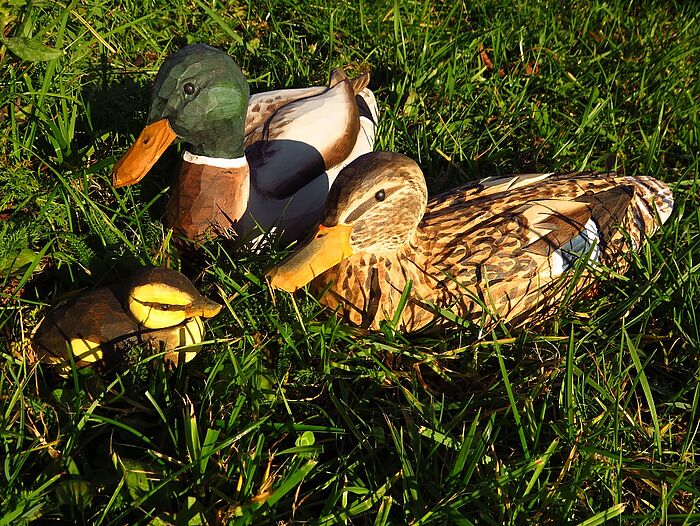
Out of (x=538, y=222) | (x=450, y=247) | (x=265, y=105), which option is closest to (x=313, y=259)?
(x=450, y=247)

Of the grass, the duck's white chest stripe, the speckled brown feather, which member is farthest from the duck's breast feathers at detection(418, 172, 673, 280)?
the duck's white chest stripe

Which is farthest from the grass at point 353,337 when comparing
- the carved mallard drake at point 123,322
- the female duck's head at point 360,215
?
the female duck's head at point 360,215

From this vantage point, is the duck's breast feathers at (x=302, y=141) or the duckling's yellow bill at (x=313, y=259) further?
the duck's breast feathers at (x=302, y=141)

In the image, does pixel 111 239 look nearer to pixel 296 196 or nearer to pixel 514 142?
pixel 296 196

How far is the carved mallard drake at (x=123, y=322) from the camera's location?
2312mm

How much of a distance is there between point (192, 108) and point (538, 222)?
1320 mm

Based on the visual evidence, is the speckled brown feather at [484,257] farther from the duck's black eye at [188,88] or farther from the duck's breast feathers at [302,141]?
the duck's black eye at [188,88]

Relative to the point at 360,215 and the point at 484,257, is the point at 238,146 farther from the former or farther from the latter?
the point at 484,257

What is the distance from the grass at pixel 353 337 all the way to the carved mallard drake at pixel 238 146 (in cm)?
16

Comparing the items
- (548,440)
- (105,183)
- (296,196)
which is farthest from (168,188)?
(548,440)

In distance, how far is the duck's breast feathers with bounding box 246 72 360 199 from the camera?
3.01m

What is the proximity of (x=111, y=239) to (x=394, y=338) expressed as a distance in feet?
3.59

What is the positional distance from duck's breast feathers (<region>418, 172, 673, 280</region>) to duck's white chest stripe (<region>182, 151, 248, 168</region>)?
73 centimetres

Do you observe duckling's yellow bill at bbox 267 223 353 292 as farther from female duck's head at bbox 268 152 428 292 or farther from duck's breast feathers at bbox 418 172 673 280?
duck's breast feathers at bbox 418 172 673 280
